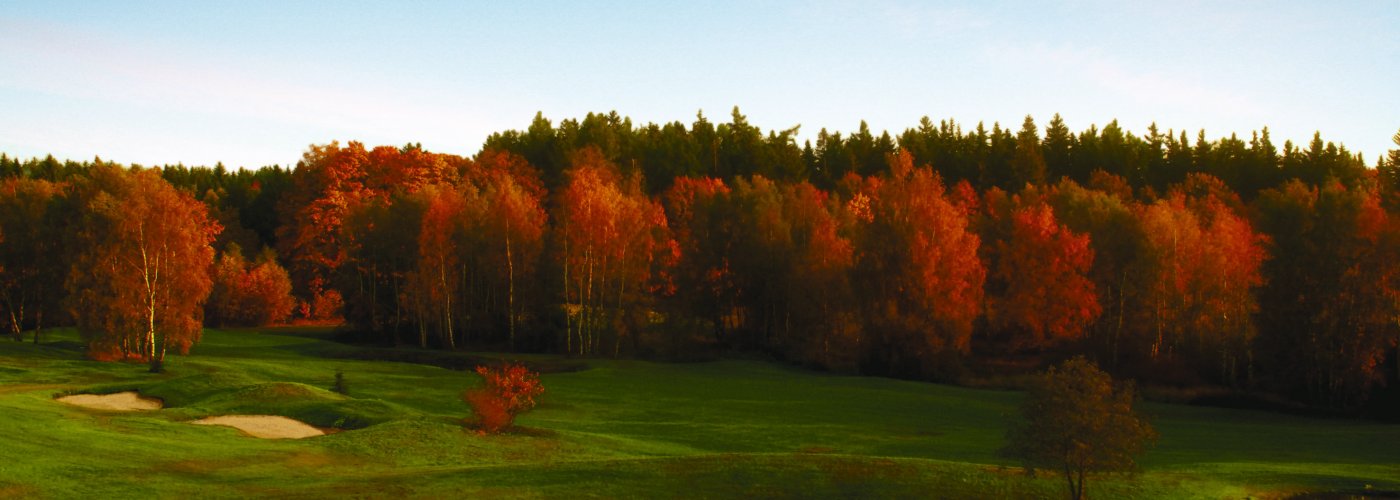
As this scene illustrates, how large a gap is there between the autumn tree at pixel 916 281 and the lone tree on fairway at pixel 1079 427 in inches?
1752

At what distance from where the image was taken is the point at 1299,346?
59656 mm

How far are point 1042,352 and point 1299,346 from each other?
23573 millimetres

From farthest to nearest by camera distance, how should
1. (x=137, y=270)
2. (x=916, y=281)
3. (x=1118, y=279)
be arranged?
(x=1118, y=279), (x=916, y=281), (x=137, y=270)

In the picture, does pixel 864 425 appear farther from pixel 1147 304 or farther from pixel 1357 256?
pixel 1147 304

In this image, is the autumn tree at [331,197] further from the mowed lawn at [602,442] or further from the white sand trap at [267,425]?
the white sand trap at [267,425]

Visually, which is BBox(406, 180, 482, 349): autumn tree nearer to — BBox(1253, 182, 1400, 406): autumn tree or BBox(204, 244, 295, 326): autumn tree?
BBox(204, 244, 295, 326): autumn tree

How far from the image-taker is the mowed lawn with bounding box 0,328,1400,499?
25.2 meters

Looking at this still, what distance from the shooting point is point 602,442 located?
3491 centimetres

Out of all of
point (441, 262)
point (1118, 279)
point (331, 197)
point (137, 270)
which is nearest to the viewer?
point (137, 270)

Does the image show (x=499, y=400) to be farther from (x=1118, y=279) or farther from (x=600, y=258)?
(x=1118, y=279)

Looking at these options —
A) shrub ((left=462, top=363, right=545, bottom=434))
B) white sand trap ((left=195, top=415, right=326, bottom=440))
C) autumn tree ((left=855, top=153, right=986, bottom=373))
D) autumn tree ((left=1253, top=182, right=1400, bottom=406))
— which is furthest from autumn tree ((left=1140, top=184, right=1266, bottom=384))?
white sand trap ((left=195, top=415, right=326, bottom=440))

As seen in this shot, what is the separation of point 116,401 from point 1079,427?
129ft

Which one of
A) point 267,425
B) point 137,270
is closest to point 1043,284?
point 267,425

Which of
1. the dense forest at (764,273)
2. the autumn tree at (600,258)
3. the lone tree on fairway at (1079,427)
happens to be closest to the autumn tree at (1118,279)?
the dense forest at (764,273)
